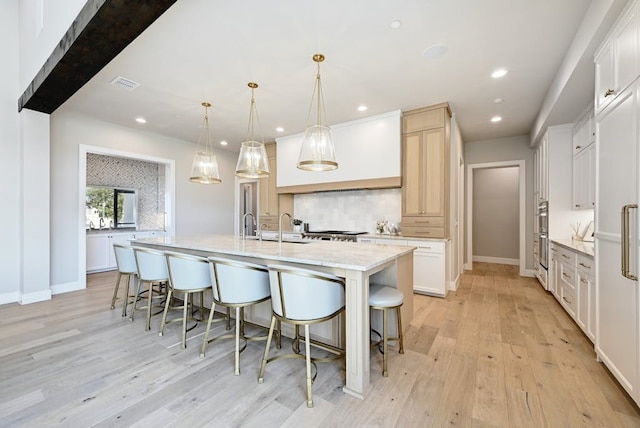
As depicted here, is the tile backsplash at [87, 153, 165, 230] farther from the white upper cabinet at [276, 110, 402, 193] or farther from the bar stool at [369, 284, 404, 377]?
the bar stool at [369, 284, 404, 377]

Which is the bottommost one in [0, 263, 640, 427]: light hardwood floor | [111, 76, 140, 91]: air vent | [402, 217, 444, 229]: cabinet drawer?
[0, 263, 640, 427]: light hardwood floor

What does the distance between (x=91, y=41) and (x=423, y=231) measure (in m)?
4.28

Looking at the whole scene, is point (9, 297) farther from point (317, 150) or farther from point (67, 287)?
point (317, 150)

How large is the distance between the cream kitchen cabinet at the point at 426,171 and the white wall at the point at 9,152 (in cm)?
552

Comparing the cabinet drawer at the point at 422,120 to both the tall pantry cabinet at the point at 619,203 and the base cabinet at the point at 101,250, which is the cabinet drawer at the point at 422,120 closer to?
the tall pantry cabinet at the point at 619,203

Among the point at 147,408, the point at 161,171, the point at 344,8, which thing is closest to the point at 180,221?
the point at 161,171

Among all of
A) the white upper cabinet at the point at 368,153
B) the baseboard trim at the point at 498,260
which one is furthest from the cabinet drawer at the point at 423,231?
the baseboard trim at the point at 498,260

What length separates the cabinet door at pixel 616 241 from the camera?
1.63 metres

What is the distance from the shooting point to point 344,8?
6.96ft

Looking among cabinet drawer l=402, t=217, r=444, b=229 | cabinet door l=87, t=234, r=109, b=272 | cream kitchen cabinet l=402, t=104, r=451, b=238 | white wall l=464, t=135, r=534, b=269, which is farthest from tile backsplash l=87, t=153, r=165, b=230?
white wall l=464, t=135, r=534, b=269

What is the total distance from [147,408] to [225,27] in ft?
9.54

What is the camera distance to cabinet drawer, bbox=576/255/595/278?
2.32 meters

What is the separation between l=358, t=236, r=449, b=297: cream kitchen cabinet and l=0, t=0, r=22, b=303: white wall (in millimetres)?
5393

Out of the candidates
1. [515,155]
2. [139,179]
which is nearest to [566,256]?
[515,155]
